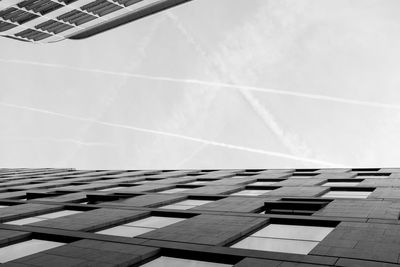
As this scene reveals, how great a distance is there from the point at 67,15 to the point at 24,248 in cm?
4721

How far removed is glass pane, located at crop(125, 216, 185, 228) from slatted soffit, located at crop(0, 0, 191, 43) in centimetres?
3993

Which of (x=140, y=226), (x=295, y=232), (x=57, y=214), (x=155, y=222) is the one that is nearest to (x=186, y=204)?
(x=155, y=222)

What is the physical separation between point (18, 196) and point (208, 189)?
12.7 meters

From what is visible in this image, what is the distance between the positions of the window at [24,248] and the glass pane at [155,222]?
3524 millimetres

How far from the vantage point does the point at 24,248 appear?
47.2 feet

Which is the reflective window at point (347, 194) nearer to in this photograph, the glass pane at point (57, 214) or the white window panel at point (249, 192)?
the white window panel at point (249, 192)

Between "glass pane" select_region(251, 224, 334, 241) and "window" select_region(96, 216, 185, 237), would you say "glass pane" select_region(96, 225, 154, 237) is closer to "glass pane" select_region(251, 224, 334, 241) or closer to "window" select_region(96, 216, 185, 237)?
"window" select_region(96, 216, 185, 237)

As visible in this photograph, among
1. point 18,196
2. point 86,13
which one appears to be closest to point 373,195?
point 18,196

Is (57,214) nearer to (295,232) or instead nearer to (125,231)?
(125,231)

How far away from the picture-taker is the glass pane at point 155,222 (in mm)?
16934

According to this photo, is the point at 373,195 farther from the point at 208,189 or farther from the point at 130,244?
the point at 130,244

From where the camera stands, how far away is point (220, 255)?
38.6 ft

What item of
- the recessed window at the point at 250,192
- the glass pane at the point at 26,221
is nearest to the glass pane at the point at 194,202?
the recessed window at the point at 250,192

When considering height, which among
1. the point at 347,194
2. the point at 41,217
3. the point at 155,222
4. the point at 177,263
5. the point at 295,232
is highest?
the point at 41,217
